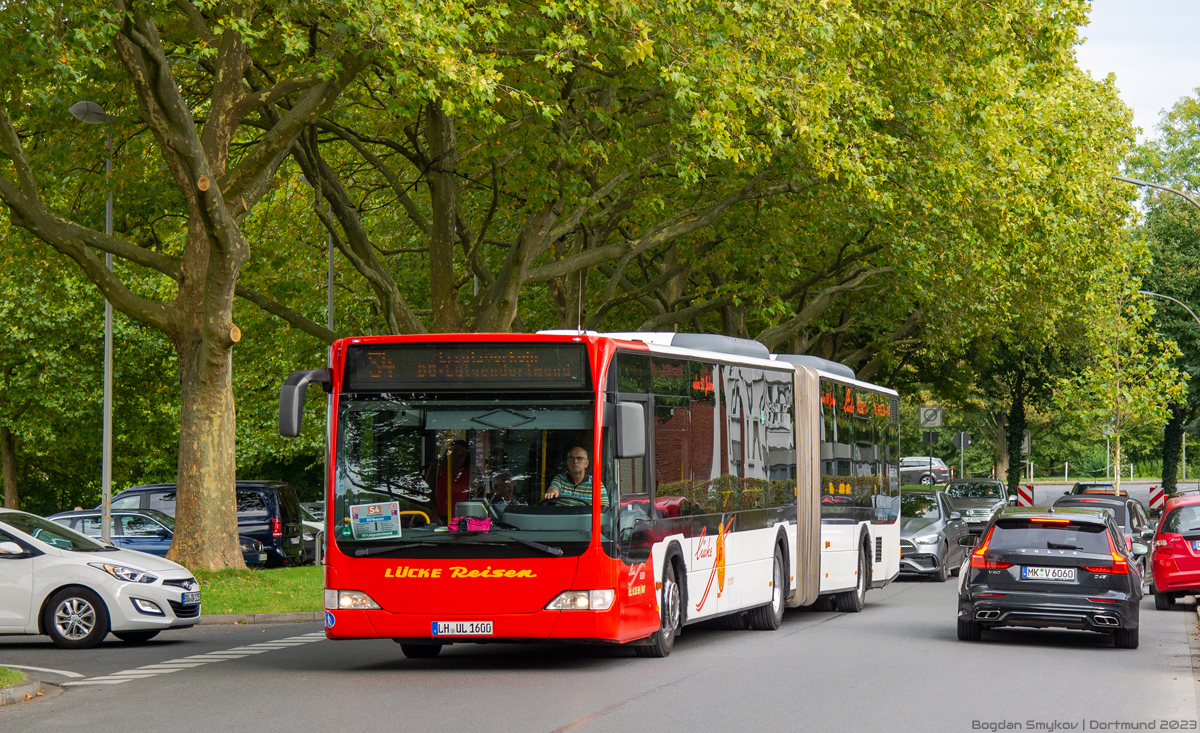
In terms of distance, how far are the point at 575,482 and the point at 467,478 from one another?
862 mm

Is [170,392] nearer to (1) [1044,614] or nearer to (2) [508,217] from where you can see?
(2) [508,217]

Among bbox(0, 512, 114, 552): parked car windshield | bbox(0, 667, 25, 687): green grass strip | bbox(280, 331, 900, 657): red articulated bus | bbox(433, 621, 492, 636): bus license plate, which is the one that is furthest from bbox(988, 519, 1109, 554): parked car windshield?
bbox(0, 512, 114, 552): parked car windshield

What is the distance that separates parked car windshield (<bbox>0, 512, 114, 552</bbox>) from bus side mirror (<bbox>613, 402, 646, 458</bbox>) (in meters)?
6.42

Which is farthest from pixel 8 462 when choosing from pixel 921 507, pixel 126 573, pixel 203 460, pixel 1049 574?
pixel 1049 574

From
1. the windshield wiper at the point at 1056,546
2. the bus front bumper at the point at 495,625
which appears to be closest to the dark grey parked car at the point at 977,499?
the windshield wiper at the point at 1056,546

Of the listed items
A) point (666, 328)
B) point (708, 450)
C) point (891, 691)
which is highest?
point (666, 328)

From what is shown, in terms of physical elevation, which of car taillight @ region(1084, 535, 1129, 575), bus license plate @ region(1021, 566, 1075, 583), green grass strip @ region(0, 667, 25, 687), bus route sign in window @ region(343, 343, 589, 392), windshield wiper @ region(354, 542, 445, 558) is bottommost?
green grass strip @ region(0, 667, 25, 687)

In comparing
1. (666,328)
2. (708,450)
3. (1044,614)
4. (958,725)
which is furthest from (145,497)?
(958,725)

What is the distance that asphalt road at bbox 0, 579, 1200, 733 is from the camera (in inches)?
385

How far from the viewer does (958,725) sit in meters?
9.53

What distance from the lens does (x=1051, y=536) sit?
1470cm

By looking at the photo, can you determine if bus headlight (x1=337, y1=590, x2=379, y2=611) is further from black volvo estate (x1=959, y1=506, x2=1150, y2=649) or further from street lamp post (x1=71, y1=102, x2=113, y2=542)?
street lamp post (x1=71, y1=102, x2=113, y2=542)

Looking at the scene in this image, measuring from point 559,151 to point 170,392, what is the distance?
27052 mm

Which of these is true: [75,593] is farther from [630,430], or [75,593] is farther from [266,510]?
[266,510]
